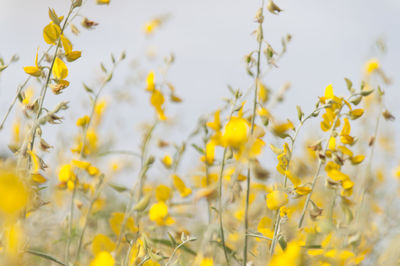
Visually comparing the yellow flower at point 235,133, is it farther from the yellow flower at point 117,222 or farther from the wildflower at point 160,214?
the yellow flower at point 117,222

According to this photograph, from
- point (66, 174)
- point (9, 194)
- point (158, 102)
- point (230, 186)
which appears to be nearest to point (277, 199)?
point (230, 186)

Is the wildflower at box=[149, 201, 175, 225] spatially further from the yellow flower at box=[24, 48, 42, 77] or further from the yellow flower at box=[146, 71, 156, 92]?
the yellow flower at box=[24, 48, 42, 77]

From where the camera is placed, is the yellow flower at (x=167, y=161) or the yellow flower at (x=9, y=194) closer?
the yellow flower at (x=9, y=194)

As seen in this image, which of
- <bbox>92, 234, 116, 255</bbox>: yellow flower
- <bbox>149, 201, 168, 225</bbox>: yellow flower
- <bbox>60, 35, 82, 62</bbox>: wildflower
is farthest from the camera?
<bbox>149, 201, 168, 225</bbox>: yellow flower

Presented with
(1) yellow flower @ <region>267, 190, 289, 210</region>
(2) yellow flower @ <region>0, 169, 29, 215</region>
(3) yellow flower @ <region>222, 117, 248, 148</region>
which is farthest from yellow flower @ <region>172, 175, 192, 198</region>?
(2) yellow flower @ <region>0, 169, 29, 215</region>

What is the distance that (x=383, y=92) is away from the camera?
6.65 ft

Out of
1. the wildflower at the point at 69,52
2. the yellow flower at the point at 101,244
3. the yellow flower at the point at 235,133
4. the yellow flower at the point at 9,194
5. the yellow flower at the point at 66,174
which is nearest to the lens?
the yellow flower at the point at 9,194

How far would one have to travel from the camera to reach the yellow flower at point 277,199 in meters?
1.29

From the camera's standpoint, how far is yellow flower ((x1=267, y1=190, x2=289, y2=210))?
1286mm

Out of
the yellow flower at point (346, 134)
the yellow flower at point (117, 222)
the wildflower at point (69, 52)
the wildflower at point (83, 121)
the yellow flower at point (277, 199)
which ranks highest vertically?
the wildflower at point (69, 52)

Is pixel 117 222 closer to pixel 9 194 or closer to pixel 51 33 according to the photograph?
pixel 51 33

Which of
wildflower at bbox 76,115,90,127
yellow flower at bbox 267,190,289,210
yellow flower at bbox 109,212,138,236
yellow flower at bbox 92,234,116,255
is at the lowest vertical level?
yellow flower at bbox 109,212,138,236

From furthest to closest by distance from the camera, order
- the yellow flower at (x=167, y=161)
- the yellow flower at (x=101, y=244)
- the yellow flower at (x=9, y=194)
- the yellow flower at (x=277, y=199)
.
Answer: the yellow flower at (x=167, y=161) < the yellow flower at (x=101, y=244) < the yellow flower at (x=277, y=199) < the yellow flower at (x=9, y=194)

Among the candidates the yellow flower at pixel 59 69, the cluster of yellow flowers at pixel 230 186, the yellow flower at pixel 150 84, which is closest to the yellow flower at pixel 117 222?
the cluster of yellow flowers at pixel 230 186
